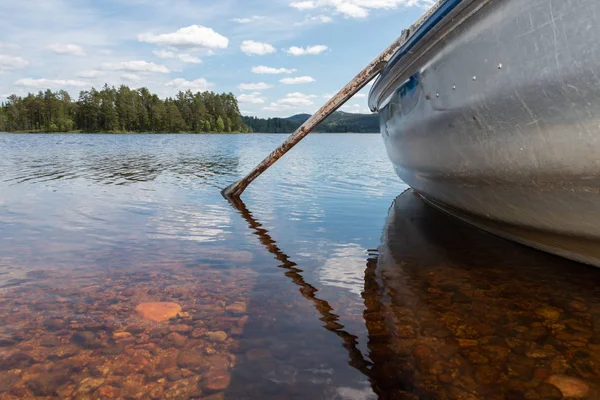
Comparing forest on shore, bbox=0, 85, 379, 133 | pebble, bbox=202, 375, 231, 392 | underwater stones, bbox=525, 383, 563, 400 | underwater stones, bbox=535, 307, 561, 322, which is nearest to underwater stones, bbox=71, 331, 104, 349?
pebble, bbox=202, 375, 231, 392

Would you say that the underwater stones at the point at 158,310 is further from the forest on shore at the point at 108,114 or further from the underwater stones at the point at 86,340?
the forest on shore at the point at 108,114

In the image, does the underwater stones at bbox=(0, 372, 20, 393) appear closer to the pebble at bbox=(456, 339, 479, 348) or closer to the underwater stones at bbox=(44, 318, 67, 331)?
the underwater stones at bbox=(44, 318, 67, 331)

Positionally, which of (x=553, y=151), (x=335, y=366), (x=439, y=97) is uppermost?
(x=439, y=97)

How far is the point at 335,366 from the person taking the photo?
7.97 ft

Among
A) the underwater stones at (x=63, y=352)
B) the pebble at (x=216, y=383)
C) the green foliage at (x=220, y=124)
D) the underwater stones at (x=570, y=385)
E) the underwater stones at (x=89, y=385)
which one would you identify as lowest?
the underwater stones at (x=89, y=385)

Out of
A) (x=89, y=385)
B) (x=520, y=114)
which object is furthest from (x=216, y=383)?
(x=520, y=114)

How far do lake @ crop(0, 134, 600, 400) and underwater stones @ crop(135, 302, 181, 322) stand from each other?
0.02 meters

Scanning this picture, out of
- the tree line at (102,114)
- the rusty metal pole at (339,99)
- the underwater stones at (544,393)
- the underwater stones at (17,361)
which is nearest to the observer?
the underwater stones at (544,393)

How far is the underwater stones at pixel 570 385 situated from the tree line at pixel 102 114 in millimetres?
127161

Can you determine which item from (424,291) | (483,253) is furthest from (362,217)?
(424,291)

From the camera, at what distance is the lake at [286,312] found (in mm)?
2258

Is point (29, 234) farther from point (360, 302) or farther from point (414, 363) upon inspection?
point (414, 363)

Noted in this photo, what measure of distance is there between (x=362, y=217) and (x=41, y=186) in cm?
693

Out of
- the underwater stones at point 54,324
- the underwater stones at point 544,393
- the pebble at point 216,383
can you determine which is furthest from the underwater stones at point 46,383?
the underwater stones at point 544,393
